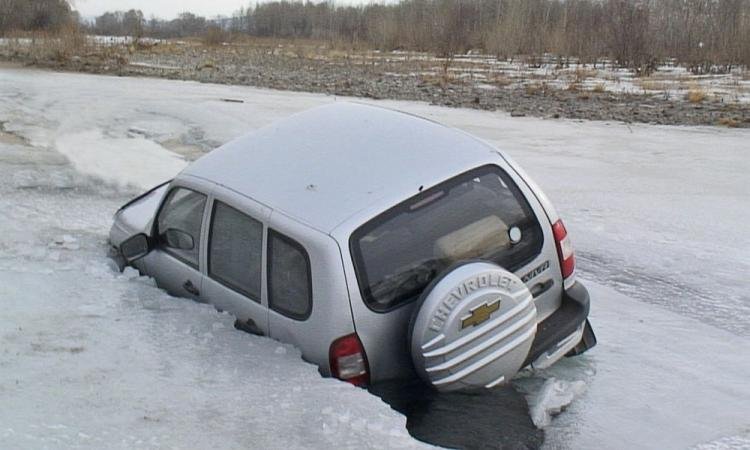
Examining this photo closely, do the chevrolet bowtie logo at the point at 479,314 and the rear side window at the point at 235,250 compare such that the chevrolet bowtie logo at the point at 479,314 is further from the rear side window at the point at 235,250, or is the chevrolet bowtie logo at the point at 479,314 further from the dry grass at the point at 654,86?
the dry grass at the point at 654,86

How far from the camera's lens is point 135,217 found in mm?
6188

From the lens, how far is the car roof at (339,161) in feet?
13.8

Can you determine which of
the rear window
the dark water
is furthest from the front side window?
the dark water

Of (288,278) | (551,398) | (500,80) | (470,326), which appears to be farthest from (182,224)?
(500,80)

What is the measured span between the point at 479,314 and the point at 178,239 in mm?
2280

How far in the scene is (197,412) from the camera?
12.4 feet

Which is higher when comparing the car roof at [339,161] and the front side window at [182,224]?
the car roof at [339,161]

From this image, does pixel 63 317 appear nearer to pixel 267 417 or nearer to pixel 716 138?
pixel 267 417

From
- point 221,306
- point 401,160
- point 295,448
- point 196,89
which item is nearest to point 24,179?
point 221,306

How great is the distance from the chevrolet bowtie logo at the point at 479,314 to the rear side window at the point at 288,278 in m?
0.82

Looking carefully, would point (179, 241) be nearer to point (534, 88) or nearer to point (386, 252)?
point (386, 252)

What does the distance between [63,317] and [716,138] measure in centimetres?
1363

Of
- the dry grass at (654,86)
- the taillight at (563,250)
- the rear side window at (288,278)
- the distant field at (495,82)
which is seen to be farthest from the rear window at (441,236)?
the dry grass at (654,86)

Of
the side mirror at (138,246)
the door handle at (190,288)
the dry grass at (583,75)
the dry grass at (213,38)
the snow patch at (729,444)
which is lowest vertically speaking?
the snow patch at (729,444)
